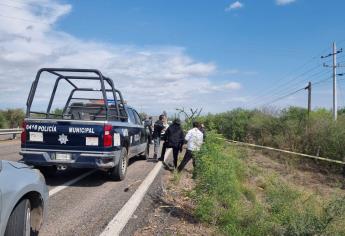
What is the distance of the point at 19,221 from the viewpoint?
494cm

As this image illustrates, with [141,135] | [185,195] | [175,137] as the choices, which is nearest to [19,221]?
[185,195]

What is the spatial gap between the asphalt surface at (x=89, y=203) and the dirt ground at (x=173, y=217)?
226 mm

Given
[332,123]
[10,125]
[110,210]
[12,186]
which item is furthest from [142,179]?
[10,125]

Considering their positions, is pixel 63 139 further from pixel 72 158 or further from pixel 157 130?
pixel 157 130

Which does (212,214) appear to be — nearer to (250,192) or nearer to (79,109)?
(250,192)

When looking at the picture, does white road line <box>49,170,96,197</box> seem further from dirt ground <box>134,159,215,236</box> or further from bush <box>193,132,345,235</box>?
bush <box>193,132,345,235</box>

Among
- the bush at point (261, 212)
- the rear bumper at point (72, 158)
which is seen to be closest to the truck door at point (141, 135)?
the rear bumper at point (72, 158)

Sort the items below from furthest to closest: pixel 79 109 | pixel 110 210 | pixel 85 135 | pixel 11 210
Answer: pixel 79 109, pixel 85 135, pixel 110 210, pixel 11 210

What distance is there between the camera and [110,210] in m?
8.15

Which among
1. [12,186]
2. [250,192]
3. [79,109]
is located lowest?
[250,192]

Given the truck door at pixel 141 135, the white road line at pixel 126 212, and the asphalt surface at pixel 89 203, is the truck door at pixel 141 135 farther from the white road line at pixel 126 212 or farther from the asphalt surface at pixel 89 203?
the white road line at pixel 126 212

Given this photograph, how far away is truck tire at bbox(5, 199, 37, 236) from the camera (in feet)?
15.8

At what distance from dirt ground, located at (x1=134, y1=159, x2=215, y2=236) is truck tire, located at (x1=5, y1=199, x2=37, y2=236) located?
197cm

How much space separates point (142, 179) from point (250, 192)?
2.73 meters
